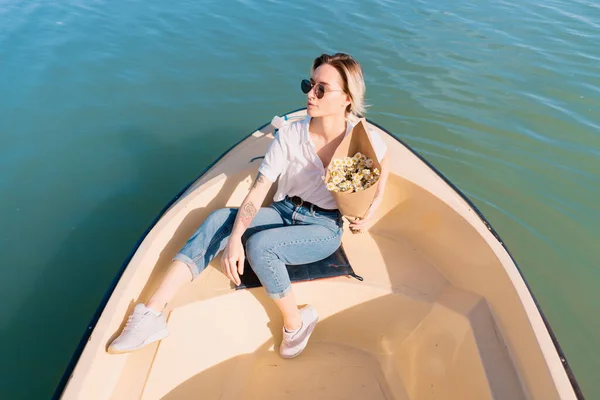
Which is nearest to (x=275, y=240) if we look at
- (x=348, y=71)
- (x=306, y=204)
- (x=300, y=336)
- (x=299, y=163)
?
(x=306, y=204)

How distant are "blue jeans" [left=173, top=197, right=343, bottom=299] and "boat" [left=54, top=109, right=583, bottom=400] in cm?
20

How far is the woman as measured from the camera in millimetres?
2189

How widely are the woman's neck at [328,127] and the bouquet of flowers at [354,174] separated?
0.11 metres

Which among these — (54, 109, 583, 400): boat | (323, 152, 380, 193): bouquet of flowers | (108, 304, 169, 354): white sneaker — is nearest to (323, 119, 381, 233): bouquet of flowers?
(323, 152, 380, 193): bouquet of flowers

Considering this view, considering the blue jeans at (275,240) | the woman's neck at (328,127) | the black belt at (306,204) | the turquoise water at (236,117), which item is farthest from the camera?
the turquoise water at (236,117)

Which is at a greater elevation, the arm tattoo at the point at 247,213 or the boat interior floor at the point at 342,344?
the arm tattoo at the point at 247,213

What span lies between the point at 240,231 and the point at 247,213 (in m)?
0.11

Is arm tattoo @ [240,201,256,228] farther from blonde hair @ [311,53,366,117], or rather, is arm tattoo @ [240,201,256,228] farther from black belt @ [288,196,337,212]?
blonde hair @ [311,53,366,117]

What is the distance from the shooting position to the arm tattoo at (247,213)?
2.27 metres

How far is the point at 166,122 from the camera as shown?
16.3 feet

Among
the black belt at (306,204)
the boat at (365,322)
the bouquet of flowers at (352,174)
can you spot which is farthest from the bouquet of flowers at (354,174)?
the boat at (365,322)

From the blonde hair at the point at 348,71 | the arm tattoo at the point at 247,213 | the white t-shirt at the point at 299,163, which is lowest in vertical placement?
the arm tattoo at the point at 247,213

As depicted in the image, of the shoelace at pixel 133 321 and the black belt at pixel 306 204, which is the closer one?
the shoelace at pixel 133 321

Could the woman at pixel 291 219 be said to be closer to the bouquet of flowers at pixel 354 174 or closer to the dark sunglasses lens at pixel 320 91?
the dark sunglasses lens at pixel 320 91
